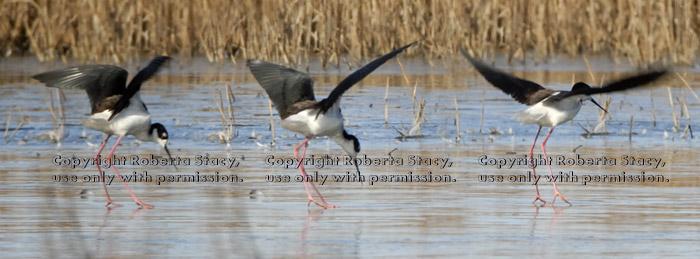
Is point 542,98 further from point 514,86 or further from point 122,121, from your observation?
point 122,121

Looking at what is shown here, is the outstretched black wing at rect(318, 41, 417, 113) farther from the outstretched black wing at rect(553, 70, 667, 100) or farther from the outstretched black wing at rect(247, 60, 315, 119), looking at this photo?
the outstretched black wing at rect(553, 70, 667, 100)

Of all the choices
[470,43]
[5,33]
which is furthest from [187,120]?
[5,33]

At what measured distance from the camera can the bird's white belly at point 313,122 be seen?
8586 mm

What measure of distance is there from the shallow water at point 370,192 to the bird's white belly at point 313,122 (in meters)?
0.44

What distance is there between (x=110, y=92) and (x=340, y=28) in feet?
35.7

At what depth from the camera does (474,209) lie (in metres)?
7.45

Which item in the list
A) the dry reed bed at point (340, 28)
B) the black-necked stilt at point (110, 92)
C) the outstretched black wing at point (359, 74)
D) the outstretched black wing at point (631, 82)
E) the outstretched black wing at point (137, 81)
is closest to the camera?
the outstretched black wing at point (359, 74)

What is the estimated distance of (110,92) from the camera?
910 cm

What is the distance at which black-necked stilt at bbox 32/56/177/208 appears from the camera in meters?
8.84

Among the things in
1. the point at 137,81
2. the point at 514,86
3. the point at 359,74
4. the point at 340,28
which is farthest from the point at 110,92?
the point at 340,28

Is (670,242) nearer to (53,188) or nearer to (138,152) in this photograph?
(53,188)

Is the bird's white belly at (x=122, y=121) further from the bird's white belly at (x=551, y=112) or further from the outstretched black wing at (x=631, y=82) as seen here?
the outstretched black wing at (x=631, y=82)

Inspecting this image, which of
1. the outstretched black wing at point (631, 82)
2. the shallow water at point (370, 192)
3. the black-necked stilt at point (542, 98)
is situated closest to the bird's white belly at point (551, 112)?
the black-necked stilt at point (542, 98)

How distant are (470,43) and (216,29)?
4258 mm
